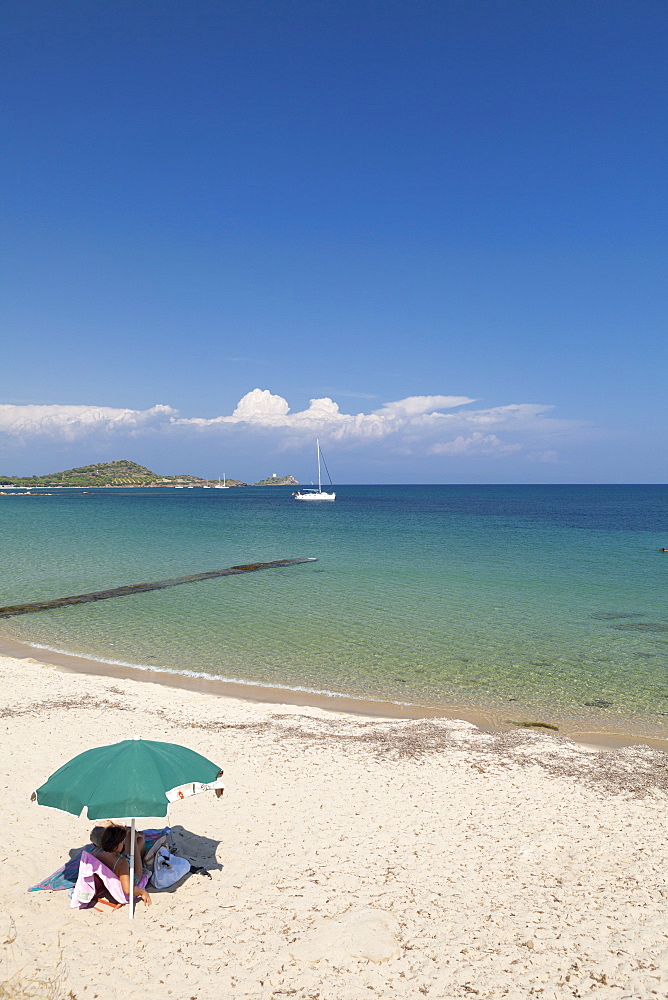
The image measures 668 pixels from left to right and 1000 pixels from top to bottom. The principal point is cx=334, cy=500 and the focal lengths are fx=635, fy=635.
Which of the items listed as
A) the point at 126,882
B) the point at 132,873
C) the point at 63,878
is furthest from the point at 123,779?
the point at 63,878

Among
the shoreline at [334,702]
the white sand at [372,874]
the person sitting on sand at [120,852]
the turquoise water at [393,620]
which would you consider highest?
the person sitting on sand at [120,852]

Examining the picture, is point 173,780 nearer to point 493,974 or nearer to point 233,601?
point 493,974

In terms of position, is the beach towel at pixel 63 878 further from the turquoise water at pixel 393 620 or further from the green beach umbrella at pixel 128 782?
the turquoise water at pixel 393 620

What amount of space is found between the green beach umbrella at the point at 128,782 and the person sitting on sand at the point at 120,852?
0.37 metres

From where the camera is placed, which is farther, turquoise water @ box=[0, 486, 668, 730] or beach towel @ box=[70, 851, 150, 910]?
turquoise water @ box=[0, 486, 668, 730]

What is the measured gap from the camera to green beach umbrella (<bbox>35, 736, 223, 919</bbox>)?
696 centimetres

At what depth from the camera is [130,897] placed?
789 centimetres

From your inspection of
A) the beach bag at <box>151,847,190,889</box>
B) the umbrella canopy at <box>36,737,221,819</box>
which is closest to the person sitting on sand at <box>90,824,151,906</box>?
the beach bag at <box>151,847,190,889</box>

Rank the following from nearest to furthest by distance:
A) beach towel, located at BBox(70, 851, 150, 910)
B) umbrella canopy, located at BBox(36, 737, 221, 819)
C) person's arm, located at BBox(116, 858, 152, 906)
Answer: umbrella canopy, located at BBox(36, 737, 221, 819), beach towel, located at BBox(70, 851, 150, 910), person's arm, located at BBox(116, 858, 152, 906)

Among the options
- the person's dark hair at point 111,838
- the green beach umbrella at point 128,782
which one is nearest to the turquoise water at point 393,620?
the person's dark hair at point 111,838

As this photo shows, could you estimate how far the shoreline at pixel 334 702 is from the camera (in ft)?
50.4

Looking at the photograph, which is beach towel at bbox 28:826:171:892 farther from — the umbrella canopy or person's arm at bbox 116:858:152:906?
the umbrella canopy

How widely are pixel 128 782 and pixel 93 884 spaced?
2067 millimetres

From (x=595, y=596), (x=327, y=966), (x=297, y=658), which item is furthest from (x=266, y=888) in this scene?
(x=595, y=596)
